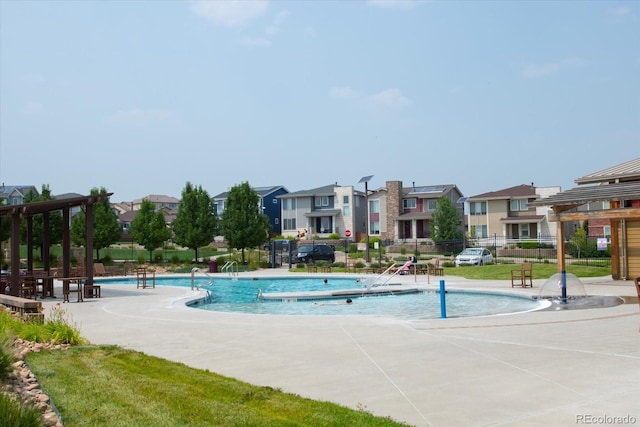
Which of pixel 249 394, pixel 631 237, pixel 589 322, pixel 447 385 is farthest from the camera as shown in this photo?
pixel 631 237

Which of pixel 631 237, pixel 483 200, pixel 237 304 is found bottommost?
pixel 237 304

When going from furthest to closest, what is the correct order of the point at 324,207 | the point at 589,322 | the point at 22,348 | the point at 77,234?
the point at 324,207 → the point at 77,234 → the point at 589,322 → the point at 22,348

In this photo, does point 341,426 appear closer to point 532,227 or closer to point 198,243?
point 198,243

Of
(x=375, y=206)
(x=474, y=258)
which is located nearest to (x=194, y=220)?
(x=474, y=258)

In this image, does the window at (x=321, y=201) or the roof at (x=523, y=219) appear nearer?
the roof at (x=523, y=219)

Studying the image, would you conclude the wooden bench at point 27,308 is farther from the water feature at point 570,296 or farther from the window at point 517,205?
the window at point 517,205

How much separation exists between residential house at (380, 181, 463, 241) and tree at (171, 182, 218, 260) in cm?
2880

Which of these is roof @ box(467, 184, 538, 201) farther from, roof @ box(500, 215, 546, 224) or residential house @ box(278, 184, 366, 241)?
residential house @ box(278, 184, 366, 241)

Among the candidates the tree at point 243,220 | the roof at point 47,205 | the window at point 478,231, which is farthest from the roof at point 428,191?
the roof at point 47,205

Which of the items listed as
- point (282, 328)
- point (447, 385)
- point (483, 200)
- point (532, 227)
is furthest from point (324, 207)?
point (447, 385)

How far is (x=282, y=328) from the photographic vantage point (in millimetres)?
12805

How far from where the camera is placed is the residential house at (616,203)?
21719mm

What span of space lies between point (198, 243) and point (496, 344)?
37527 mm

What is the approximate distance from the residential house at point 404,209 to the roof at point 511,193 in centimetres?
475
